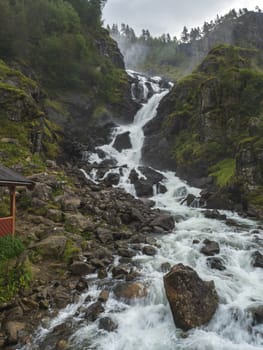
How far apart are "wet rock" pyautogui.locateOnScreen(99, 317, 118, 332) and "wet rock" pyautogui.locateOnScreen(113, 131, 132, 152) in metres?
37.1

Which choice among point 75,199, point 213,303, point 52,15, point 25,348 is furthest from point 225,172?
point 52,15

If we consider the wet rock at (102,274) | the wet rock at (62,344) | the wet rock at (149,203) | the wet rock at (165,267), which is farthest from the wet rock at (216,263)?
the wet rock at (149,203)

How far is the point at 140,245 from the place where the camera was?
1711 cm

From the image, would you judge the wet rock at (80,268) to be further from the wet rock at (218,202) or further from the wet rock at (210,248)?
the wet rock at (218,202)

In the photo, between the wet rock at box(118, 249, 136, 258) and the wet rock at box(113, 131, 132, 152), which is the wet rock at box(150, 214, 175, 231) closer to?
the wet rock at box(118, 249, 136, 258)

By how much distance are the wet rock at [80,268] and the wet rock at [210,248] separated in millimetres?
6357

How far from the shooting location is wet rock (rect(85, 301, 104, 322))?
1066cm

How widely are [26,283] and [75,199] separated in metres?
9.91

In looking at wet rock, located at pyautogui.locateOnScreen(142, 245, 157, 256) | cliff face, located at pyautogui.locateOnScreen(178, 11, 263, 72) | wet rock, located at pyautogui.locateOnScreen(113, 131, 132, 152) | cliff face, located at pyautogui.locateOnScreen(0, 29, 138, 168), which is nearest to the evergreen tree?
cliff face, located at pyautogui.locateOnScreen(178, 11, 263, 72)

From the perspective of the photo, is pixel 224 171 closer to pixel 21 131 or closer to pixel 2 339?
pixel 21 131

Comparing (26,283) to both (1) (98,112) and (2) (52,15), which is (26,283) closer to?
(1) (98,112)

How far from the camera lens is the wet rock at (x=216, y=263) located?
48.0 ft

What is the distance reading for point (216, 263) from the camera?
14.9 metres

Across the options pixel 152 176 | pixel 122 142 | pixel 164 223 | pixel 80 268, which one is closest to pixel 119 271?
pixel 80 268
